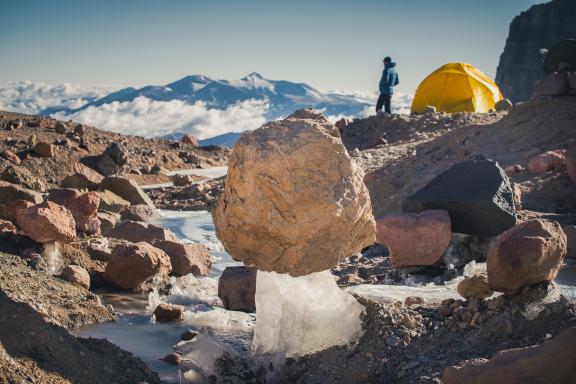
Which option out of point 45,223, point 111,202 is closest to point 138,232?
point 45,223

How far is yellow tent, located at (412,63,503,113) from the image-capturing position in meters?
15.0

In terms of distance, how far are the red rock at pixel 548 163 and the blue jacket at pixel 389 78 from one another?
8.06m

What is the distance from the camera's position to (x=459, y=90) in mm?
15102

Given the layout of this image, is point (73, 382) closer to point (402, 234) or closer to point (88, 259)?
point (88, 259)

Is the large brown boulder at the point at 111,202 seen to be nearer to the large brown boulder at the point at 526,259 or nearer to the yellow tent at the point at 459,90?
the large brown boulder at the point at 526,259

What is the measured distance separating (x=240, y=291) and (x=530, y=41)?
34.5 m

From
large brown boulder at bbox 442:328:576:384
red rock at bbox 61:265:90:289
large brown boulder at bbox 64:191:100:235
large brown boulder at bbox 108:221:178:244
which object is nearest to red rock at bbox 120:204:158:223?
large brown boulder at bbox 108:221:178:244

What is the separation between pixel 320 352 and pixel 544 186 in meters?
5.02

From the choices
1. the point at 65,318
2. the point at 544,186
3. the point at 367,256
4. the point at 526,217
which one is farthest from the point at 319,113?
the point at 544,186

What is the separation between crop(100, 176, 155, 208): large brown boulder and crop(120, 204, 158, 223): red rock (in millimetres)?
345

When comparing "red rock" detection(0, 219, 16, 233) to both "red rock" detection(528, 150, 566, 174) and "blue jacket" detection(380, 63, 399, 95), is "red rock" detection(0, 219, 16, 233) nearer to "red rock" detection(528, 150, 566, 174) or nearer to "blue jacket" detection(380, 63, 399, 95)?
"red rock" detection(528, 150, 566, 174)

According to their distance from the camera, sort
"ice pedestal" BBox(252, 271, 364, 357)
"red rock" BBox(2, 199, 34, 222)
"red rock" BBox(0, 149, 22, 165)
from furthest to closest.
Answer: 1. "red rock" BBox(0, 149, 22, 165)
2. "red rock" BBox(2, 199, 34, 222)
3. "ice pedestal" BBox(252, 271, 364, 357)

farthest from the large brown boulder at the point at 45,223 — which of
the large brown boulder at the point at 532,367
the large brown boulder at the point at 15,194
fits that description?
the large brown boulder at the point at 532,367

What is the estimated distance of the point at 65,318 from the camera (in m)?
3.81
